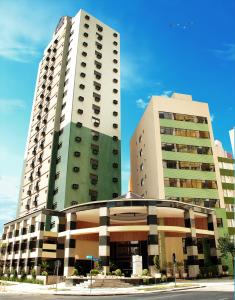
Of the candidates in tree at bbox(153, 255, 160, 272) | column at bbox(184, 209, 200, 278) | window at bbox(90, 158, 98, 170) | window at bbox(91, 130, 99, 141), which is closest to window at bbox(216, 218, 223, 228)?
column at bbox(184, 209, 200, 278)

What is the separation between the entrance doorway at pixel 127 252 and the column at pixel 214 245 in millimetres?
11921

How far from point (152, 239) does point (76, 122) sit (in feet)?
109

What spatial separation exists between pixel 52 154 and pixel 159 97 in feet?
93.4

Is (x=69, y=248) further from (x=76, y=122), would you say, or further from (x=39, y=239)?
(x=76, y=122)

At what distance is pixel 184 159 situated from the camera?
64688 millimetres

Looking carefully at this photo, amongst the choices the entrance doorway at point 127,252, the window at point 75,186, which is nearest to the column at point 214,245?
the entrance doorway at point 127,252

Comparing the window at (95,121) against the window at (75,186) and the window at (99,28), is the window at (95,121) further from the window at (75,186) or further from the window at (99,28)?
the window at (99,28)

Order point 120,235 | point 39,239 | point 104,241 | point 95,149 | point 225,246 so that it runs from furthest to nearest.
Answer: point 95,149 → point 120,235 → point 39,239 → point 225,246 → point 104,241

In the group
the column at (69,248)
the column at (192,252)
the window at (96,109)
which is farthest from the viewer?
the window at (96,109)

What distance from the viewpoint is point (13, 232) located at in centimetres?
6438

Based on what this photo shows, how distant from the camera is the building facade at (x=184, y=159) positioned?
6125 centimetres

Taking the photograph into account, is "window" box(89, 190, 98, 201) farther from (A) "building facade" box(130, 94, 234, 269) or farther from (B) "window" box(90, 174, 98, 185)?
(A) "building facade" box(130, 94, 234, 269)

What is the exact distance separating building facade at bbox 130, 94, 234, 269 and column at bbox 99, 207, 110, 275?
1751 centimetres

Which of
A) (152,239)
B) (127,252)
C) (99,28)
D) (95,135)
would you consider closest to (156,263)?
(152,239)
